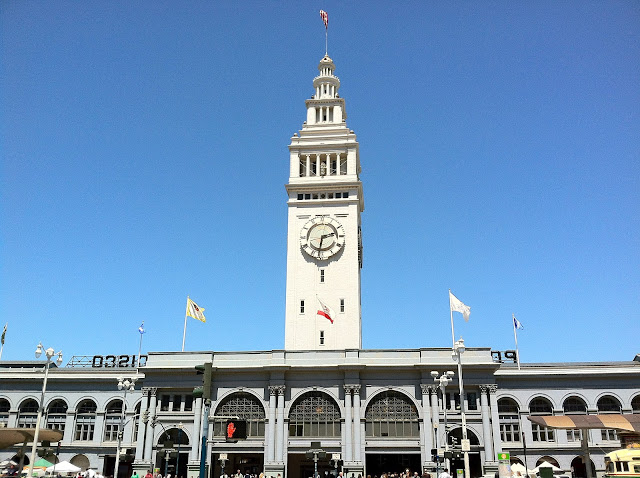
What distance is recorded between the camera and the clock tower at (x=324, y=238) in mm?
69125

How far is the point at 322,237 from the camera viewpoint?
72.6m

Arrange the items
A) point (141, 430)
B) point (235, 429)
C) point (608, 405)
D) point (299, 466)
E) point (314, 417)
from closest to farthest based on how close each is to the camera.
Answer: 1. point (235, 429)
2. point (314, 417)
3. point (141, 430)
4. point (299, 466)
5. point (608, 405)

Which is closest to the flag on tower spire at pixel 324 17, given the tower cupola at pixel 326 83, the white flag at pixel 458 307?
the tower cupola at pixel 326 83

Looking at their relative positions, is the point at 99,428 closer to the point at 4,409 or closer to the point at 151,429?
the point at 151,429

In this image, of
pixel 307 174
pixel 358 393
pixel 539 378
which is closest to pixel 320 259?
pixel 307 174


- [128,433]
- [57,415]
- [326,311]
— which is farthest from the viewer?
[57,415]

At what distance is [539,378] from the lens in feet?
211

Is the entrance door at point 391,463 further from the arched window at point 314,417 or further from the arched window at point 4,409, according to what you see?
the arched window at point 4,409

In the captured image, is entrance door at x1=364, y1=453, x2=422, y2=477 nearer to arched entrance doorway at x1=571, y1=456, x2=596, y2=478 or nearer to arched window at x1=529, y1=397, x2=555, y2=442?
arched window at x1=529, y1=397, x2=555, y2=442

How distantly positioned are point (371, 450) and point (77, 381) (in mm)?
35890

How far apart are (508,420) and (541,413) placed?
142 inches

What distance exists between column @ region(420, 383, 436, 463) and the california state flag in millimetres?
13691

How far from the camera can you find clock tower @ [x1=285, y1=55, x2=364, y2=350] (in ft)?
227

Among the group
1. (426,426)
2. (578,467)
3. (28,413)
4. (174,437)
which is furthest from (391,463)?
(28,413)
